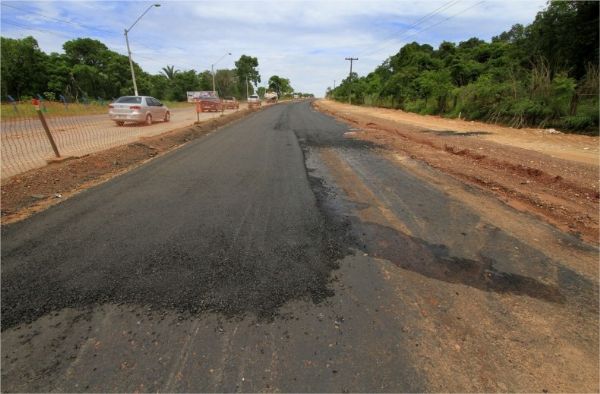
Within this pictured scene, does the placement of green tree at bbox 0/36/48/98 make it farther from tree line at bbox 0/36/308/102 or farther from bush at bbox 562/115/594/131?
bush at bbox 562/115/594/131

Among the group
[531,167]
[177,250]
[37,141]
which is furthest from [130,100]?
[531,167]

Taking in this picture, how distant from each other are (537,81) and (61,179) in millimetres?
20198

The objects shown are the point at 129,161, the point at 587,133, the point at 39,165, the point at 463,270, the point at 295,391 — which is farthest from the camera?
the point at 587,133

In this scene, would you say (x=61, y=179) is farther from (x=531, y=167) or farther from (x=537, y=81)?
(x=537, y=81)

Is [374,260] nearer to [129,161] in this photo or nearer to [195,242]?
[195,242]

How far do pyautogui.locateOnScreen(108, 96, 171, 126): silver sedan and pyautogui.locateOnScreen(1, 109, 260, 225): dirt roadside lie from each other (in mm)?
7669

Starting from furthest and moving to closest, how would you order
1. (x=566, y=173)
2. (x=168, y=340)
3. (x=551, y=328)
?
(x=566, y=173) < (x=551, y=328) < (x=168, y=340)

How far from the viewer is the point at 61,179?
6.82 m

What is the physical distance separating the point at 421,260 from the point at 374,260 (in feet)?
1.76

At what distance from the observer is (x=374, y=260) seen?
142 inches

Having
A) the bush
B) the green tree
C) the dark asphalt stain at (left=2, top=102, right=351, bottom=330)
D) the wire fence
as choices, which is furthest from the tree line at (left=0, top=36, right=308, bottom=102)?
the bush

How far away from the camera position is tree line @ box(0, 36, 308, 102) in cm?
3947

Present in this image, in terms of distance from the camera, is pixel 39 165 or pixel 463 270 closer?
pixel 463 270

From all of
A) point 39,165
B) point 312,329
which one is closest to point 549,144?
point 312,329
